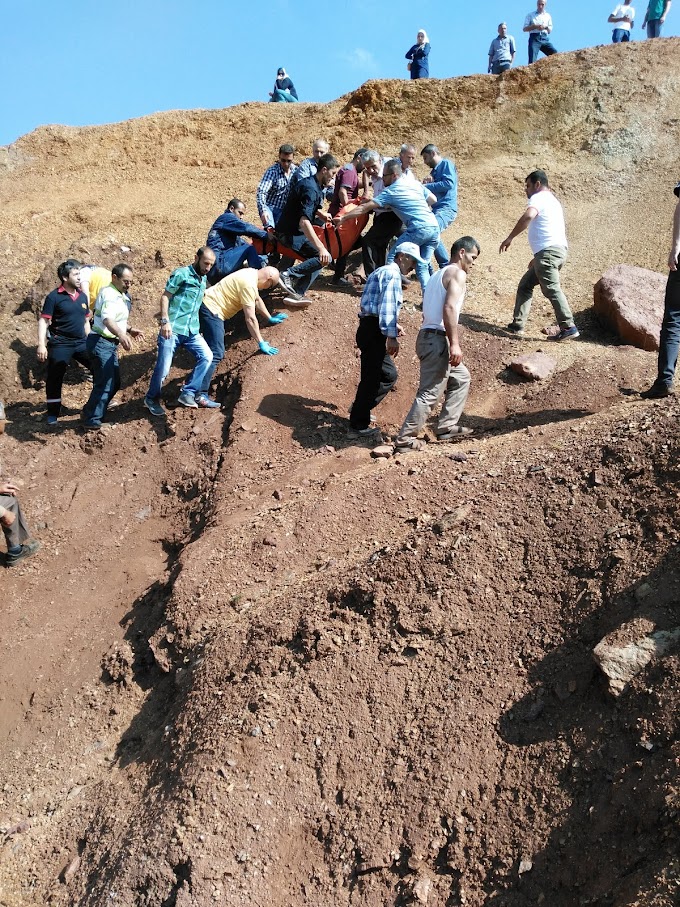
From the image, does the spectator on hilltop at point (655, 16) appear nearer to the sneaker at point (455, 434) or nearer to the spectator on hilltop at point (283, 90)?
the spectator on hilltop at point (283, 90)

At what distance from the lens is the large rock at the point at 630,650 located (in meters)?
3.76

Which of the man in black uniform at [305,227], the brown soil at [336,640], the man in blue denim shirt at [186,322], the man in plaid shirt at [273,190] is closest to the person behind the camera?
the brown soil at [336,640]

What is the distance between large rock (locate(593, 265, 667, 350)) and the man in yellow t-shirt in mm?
3807

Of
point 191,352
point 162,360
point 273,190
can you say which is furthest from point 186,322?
point 273,190

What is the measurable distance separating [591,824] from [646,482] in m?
2.05

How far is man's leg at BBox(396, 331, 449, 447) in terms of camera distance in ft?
20.8

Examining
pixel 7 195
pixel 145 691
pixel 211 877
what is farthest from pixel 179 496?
pixel 7 195

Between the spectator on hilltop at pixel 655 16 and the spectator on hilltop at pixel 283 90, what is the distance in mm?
6814

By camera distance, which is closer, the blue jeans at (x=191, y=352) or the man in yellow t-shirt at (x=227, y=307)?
the blue jeans at (x=191, y=352)

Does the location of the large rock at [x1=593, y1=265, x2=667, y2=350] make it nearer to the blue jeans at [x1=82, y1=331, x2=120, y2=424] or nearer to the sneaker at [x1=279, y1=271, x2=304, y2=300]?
the sneaker at [x1=279, y1=271, x2=304, y2=300]

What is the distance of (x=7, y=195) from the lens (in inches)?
565

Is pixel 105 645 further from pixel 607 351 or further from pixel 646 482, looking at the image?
pixel 607 351

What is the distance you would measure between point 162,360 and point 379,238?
106 inches

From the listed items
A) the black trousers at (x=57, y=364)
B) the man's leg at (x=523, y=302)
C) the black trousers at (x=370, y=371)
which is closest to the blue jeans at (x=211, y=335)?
the black trousers at (x=57, y=364)
